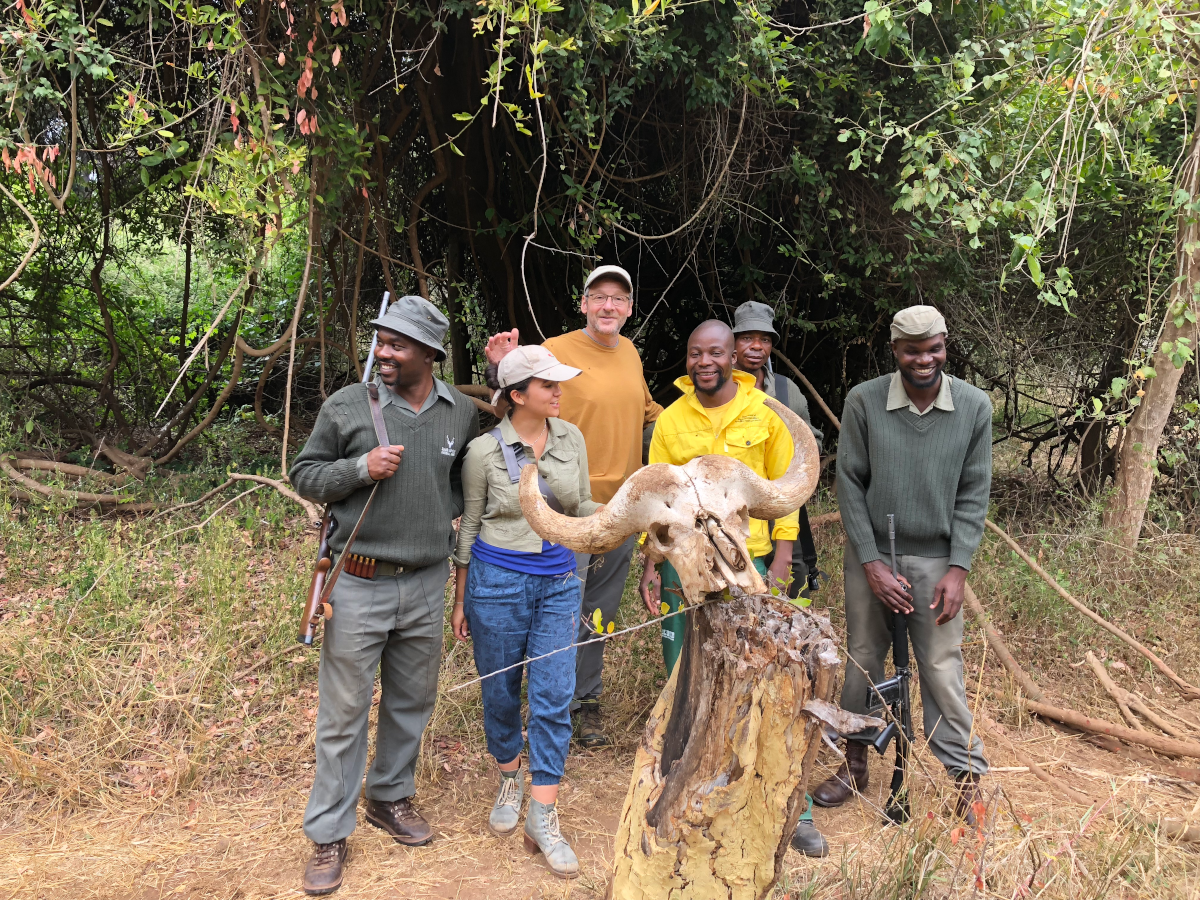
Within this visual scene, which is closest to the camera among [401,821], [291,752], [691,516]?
[691,516]


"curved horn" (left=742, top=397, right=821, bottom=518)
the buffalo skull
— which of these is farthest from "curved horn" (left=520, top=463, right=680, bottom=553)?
"curved horn" (left=742, top=397, right=821, bottom=518)

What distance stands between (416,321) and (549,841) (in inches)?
86.2

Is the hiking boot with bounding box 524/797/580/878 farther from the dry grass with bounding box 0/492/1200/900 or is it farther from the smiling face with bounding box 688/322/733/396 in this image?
the smiling face with bounding box 688/322/733/396

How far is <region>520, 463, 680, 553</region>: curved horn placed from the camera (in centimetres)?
234

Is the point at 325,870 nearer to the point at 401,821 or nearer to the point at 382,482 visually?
the point at 401,821

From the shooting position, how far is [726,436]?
3424 millimetres

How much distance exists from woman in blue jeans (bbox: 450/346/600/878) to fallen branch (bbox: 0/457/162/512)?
3.74m

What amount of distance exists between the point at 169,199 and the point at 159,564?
343 cm

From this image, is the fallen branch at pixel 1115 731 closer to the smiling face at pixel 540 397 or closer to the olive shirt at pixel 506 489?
the olive shirt at pixel 506 489

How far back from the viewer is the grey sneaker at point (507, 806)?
3582 mm

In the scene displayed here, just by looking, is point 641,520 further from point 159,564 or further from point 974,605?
point 159,564

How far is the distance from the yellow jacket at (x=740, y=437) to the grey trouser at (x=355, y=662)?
1188mm

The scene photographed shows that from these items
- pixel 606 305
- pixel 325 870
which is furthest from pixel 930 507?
pixel 325 870

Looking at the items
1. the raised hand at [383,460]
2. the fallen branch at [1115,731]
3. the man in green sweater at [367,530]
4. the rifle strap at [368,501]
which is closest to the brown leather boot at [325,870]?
the man in green sweater at [367,530]
